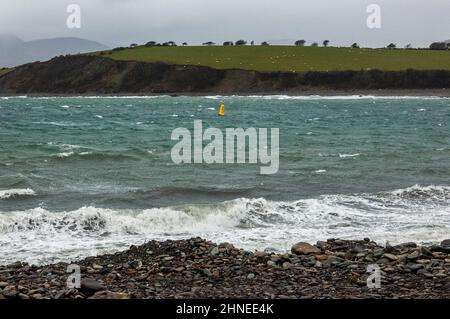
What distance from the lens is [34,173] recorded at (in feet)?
89.0

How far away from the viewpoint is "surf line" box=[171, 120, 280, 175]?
31703mm

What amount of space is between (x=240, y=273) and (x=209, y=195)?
10832 millimetres

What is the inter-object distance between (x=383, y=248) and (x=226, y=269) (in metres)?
4.13

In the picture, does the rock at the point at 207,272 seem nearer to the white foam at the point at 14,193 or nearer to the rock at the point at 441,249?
the rock at the point at 441,249

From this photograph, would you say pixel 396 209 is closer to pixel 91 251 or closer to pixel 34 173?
pixel 91 251

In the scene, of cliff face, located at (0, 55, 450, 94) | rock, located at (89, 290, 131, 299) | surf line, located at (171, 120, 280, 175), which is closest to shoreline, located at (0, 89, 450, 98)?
cliff face, located at (0, 55, 450, 94)

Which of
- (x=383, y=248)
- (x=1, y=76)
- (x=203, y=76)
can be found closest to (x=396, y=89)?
(x=203, y=76)

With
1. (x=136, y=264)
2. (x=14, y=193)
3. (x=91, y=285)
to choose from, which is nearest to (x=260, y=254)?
(x=136, y=264)

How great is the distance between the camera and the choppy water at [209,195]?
16844 mm

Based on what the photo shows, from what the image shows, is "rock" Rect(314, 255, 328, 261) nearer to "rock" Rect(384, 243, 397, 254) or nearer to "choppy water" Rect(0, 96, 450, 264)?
"rock" Rect(384, 243, 397, 254)

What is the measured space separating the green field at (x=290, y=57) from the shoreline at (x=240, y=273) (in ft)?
396

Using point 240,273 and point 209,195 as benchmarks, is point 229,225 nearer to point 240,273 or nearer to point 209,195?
point 209,195

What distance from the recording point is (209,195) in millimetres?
23141

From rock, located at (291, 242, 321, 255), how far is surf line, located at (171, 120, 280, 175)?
13465 millimetres
